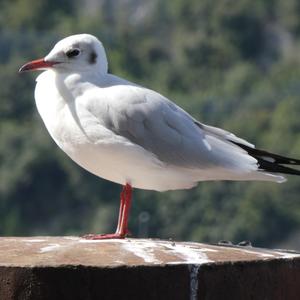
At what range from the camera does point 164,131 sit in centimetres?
567

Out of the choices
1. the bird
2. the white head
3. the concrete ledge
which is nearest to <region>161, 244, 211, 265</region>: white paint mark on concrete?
the concrete ledge

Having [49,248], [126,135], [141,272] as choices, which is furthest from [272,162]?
[141,272]

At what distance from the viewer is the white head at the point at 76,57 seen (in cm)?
576

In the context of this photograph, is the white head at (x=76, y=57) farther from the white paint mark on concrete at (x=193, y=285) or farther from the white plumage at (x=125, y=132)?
the white paint mark on concrete at (x=193, y=285)

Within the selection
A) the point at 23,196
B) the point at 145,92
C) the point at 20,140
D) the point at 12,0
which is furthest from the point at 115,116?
the point at 12,0

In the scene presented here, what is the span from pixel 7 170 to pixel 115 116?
2857 centimetres

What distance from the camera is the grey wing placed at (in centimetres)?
564

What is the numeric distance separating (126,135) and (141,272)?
1058 millimetres

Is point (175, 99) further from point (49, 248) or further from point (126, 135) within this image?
point (49, 248)

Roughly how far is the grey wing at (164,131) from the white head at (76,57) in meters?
0.19

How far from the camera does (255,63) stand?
4731cm

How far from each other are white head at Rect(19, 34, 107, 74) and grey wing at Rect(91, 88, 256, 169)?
19cm

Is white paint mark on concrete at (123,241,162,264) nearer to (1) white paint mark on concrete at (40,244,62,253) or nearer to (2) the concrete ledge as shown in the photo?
(2) the concrete ledge

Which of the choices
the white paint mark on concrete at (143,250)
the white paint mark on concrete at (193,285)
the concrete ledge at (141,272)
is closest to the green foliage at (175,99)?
the white paint mark on concrete at (143,250)
